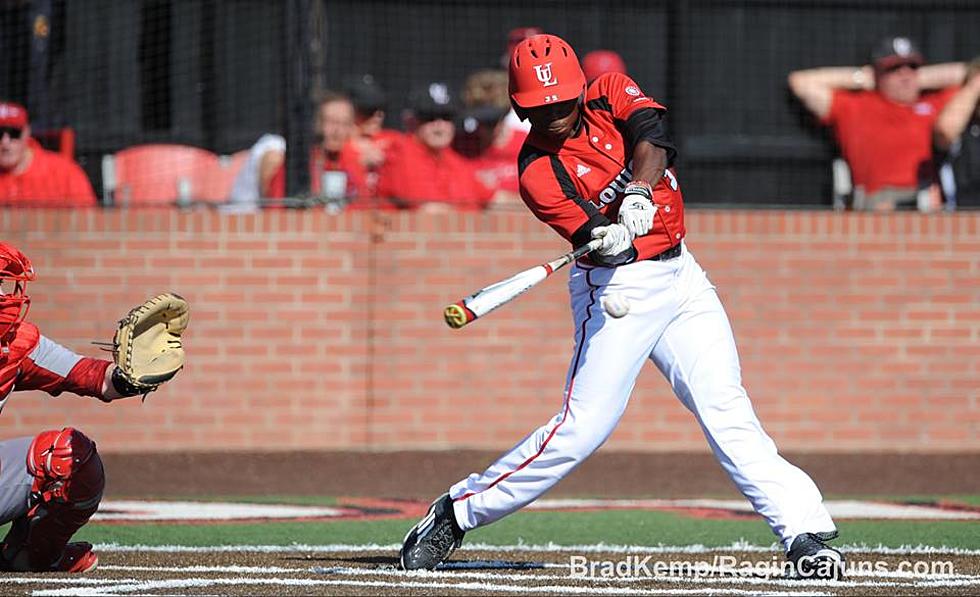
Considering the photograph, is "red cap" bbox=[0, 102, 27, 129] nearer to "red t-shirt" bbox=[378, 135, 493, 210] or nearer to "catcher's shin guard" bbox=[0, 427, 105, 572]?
"red t-shirt" bbox=[378, 135, 493, 210]

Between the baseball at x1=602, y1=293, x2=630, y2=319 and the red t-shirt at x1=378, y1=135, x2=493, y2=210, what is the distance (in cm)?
513

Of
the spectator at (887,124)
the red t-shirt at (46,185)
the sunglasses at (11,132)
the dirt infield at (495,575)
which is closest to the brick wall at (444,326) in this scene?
the red t-shirt at (46,185)

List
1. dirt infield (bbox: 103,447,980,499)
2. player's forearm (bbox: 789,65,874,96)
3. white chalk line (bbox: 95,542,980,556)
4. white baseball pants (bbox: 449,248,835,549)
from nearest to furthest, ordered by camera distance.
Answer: white baseball pants (bbox: 449,248,835,549)
white chalk line (bbox: 95,542,980,556)
dirt infield (bbox: 103,447,980,499)
player's forearm (bbox: 789,65,874,96)

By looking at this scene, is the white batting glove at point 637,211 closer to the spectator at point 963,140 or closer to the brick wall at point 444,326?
the brick wall at point 444,326

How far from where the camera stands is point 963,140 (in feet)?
36.4

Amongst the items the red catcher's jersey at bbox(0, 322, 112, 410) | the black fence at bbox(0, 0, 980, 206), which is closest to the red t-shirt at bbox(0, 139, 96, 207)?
the black fence at bbox(0, 0, 980, 206)

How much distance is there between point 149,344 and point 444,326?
5.01 metres

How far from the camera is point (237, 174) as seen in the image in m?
10.9

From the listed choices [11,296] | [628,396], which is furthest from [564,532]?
[11,296]

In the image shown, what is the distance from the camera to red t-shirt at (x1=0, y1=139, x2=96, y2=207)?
10555 millimetres

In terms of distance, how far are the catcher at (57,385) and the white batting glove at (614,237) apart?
1.48 metres

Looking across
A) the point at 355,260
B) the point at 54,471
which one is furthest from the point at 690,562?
the point at 355,260

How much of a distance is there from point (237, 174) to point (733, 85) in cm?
349

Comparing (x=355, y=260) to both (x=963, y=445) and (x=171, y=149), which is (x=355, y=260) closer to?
(x=171, y=149)
